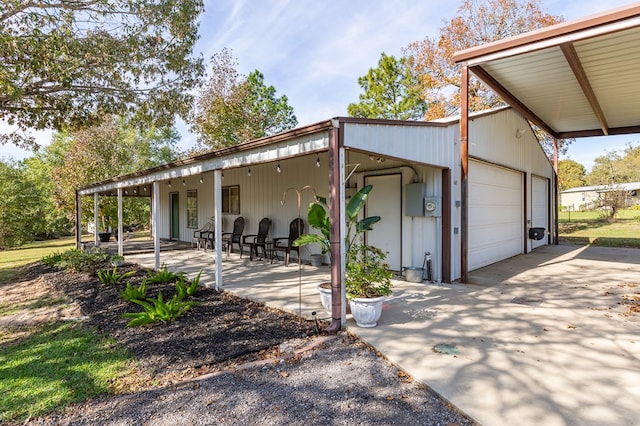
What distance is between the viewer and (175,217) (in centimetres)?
1390

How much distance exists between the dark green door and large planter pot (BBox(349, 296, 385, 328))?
11360 millimetres

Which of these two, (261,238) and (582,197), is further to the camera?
(582,197)

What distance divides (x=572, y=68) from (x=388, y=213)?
382cm

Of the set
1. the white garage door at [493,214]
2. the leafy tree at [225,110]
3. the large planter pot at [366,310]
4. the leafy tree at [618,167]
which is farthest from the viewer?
the leafy tree at [618,167]

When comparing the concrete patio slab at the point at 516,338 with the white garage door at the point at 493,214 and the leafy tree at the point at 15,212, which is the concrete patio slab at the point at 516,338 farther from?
the leafy tree at the point at 15,212

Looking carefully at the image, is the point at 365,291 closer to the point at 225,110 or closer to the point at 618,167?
the point at 225,110

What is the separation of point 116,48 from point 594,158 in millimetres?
56649

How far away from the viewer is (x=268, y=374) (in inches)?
118

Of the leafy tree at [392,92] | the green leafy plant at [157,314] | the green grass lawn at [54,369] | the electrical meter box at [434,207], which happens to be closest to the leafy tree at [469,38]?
the leafy tree at [392,92]

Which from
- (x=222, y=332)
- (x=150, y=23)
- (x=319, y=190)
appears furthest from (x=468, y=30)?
(x=222, y=332)

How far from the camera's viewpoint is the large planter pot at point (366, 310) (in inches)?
153

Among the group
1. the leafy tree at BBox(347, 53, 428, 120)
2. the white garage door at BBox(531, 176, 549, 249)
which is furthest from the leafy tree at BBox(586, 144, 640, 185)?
the white garage door at BBox(531, 176, 549, 249)

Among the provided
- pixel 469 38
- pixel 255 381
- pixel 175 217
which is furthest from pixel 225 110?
pixel 255 381

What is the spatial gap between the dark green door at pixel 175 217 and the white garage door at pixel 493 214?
35.2ft
